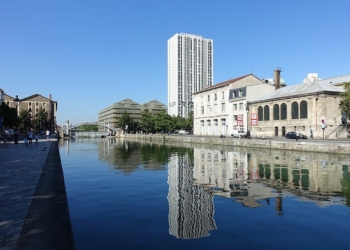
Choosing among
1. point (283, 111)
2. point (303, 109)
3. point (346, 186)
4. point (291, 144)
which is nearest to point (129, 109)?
point (283, 111)

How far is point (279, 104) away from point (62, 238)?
5445 cm

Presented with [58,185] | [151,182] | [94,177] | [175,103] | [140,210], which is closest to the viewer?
[140,210]

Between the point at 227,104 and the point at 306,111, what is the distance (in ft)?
77.0

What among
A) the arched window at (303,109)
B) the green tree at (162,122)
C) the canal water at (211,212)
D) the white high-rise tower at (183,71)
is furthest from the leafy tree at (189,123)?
the canal water at (211,212)

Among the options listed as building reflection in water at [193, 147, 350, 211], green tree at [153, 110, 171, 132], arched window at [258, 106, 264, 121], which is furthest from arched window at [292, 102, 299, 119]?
green tree at [153, 110, 171, 132]

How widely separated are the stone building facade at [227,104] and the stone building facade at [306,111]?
17.4 feet

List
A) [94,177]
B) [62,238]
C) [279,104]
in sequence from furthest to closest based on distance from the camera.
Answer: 1. [279,104]
2. [94,177]
3. [62,238]

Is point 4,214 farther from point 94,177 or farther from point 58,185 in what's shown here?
point 94,177

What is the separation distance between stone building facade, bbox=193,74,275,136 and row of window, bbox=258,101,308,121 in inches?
173

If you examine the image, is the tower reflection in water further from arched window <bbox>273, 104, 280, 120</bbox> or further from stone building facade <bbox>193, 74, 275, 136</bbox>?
stone building facade <bbox>193, 74, 275, 136</bbox>

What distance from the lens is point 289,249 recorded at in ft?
21.2

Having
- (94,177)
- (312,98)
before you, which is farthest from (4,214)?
(312,98)

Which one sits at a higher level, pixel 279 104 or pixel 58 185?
pixel 279 104

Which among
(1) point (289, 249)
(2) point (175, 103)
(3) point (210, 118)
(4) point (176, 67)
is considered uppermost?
(4) point (176, 67)
